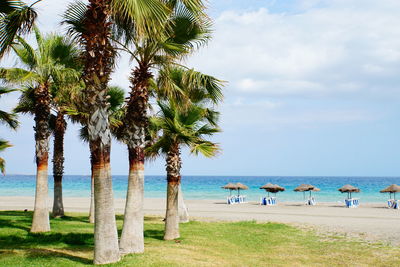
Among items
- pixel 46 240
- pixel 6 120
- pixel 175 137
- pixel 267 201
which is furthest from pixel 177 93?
pixel 267 201

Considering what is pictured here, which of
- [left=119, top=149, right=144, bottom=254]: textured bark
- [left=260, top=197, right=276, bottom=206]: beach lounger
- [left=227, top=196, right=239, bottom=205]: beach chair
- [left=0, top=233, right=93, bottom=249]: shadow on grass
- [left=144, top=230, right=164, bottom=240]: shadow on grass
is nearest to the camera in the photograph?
[left=119, top=149, right=144, bottom=254]: textured bark

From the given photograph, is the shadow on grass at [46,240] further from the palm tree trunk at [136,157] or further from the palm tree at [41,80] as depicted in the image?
the palm tree trunk at [136,157]

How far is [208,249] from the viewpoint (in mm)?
12656

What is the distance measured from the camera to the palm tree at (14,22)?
8789 mm

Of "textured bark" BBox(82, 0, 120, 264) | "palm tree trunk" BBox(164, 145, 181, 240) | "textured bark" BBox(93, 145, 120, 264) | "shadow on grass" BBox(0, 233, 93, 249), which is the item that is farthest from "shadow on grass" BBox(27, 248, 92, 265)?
"palm tree trunk" BBox(164, 145, 181, 240)

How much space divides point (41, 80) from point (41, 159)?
293 centimetres

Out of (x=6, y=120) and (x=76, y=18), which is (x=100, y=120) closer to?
(x=76, y=18)

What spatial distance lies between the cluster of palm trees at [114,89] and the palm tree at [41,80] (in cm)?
4

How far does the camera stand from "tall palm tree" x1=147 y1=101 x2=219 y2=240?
13.8 meters

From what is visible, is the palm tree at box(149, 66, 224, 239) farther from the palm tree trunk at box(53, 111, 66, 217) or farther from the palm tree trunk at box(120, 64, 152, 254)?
the palm tree trunk at box(53, 111, 66, 217)

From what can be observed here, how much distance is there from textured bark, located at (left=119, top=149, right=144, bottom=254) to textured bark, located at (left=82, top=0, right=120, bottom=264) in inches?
56.6

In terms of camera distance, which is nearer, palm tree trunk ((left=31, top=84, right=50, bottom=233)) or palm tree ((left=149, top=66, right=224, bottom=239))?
palm tree ((left=149, top=66, right=224, bottom=239))

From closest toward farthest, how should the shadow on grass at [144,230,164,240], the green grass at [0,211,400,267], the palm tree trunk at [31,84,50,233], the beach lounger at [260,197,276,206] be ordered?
the green grass at [0,211,400,267], the shadow on grass at [144,230,164,240], the palm tree trunk at [31,84,50,233], the beach lounger at [260,197,276,206]

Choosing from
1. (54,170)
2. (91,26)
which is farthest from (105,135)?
(54,170)
